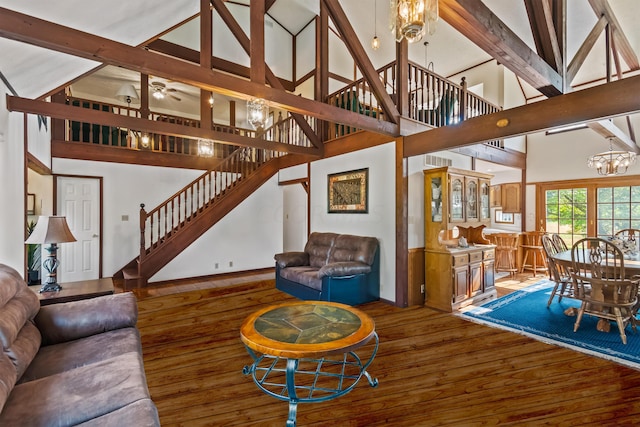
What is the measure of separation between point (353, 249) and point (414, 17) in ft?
11.5

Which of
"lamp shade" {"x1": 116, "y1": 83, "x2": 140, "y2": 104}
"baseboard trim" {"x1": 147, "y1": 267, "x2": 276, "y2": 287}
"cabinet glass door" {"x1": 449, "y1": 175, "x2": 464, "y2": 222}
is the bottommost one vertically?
"baseboard trim" {"x1": 147, "y1": 267, "x2": 276, "y2": 287}

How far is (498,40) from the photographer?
8.59 feet

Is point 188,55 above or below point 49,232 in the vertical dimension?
above

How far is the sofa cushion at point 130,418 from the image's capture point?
1.23 m

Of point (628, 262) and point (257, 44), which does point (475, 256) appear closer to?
point (628, 262)

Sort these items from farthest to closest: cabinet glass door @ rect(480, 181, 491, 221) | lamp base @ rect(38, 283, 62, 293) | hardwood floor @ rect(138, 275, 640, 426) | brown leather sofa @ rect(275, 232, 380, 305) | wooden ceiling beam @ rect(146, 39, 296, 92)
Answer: wooden ceiling beam @ rect(146, 39, 296, 92) → cabinet glass door @ rect(480, 181, 491, 221) → brown leather sofa @ rect(275, 232, 380, 305) → lamp base @ rect(38, 283, 62, 293) → hardwood floor @ rect(138, 275, 640, 426)

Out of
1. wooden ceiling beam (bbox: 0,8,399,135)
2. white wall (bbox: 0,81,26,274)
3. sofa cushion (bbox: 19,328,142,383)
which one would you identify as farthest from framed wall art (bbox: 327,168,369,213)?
white wall (bbox: 0,81,26,274)

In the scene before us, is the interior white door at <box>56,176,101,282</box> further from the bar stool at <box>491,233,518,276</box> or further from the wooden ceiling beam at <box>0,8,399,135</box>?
the bar stool at <box>491,233,518,276</box>

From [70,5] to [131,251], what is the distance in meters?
4.88

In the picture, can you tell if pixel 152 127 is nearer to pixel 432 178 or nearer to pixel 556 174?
pixel 432 178

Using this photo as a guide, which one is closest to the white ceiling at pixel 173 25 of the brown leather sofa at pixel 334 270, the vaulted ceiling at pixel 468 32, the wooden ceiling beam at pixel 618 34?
the vaulted ceiling at pixel 468 32

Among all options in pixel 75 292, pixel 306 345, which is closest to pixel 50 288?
pixel 75 292

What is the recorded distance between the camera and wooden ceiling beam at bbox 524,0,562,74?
289cm

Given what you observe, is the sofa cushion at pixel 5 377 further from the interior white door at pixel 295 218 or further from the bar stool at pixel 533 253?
the bar stool at pixel 533 253
